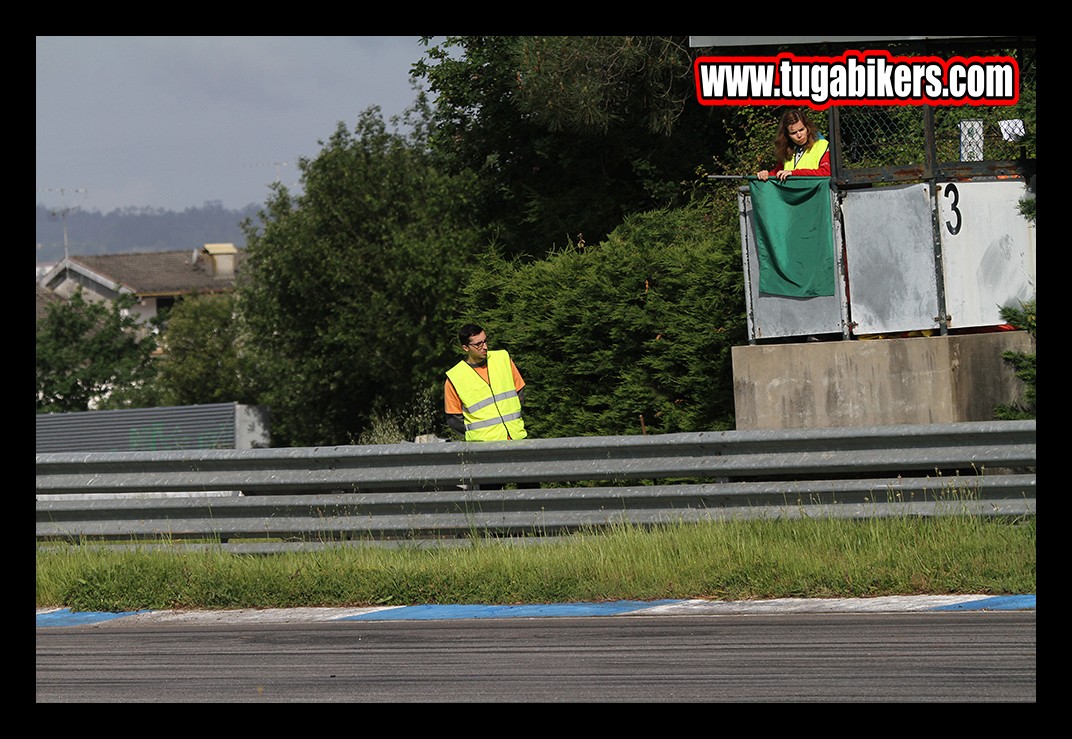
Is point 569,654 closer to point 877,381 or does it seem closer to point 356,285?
point 877,381

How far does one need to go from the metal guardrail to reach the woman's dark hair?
3.27 metres

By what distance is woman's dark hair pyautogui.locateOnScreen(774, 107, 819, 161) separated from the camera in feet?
40.6

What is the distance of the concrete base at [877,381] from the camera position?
11648mm

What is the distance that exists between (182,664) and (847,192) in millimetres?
7306

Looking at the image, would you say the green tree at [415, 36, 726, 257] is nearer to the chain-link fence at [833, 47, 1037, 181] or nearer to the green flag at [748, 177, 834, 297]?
the chain-link fence at [833, 47, 1037, 181]

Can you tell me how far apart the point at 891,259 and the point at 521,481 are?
4116 millimetres

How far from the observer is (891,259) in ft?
39.9

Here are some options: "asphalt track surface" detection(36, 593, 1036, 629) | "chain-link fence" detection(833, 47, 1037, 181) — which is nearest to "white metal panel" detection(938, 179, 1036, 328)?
"chain-link fence" detection(833, 47, 1037, 181)

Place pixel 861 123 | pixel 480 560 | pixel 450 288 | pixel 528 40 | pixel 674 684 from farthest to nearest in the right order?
pixel 450 288 → pixel 528 40 → pixel 861 123 → pixel 480 560 → pixel 674 684

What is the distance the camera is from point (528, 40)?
75.7ft

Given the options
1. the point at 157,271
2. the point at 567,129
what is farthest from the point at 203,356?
the point at 157,271
